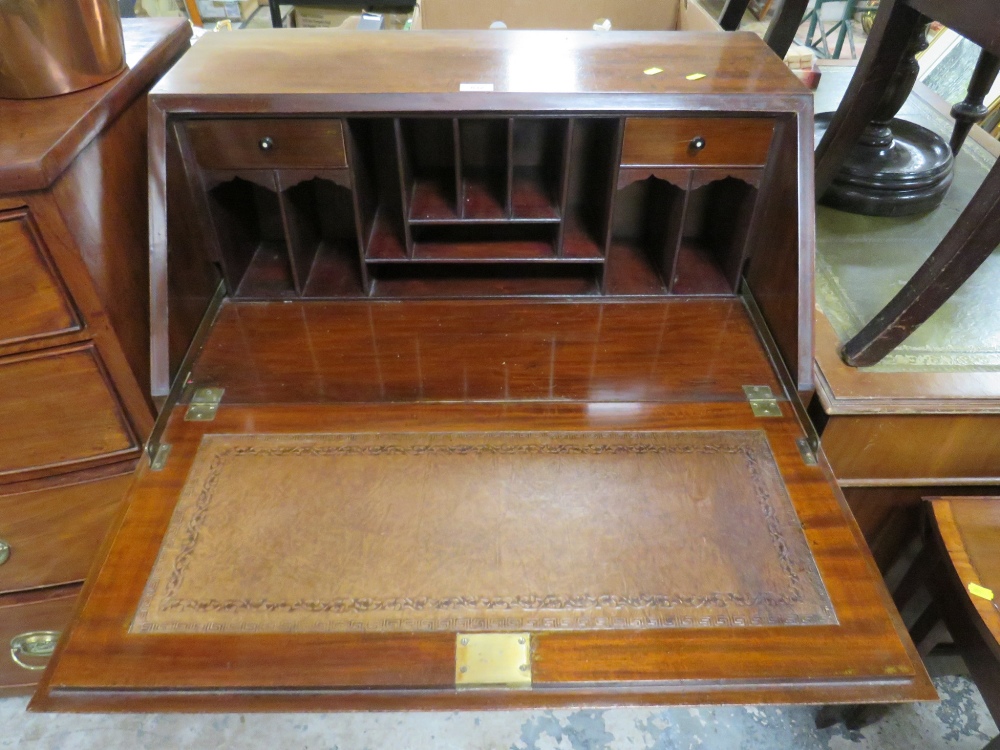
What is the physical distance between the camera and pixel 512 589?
28.7 inches

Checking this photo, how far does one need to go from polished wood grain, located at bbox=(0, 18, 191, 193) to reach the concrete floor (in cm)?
107

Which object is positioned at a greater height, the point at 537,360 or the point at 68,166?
the point at 68,166

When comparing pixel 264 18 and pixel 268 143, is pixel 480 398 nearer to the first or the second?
pixel 268 143

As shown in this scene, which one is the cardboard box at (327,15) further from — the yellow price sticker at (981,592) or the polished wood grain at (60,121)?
the yellow price sticker at (981,592)

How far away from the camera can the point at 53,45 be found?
86 cm

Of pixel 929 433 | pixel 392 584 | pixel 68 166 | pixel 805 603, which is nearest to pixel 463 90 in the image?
pixel 68 166

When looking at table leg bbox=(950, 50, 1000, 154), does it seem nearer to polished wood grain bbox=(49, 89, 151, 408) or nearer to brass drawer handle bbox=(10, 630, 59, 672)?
polished wood grain bbox=(49, 89, 151, 408)

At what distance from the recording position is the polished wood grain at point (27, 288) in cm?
80

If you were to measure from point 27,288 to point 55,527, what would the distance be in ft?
1.53

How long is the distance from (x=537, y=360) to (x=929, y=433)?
2.09 feet

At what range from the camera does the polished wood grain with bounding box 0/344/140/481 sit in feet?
3.00

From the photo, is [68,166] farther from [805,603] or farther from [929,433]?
[929,433]

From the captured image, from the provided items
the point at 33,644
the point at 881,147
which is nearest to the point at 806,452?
the point at 881,147

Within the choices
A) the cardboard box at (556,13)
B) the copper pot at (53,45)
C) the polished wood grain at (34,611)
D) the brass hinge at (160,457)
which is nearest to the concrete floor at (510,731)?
the polished wood grain at (34,611)
